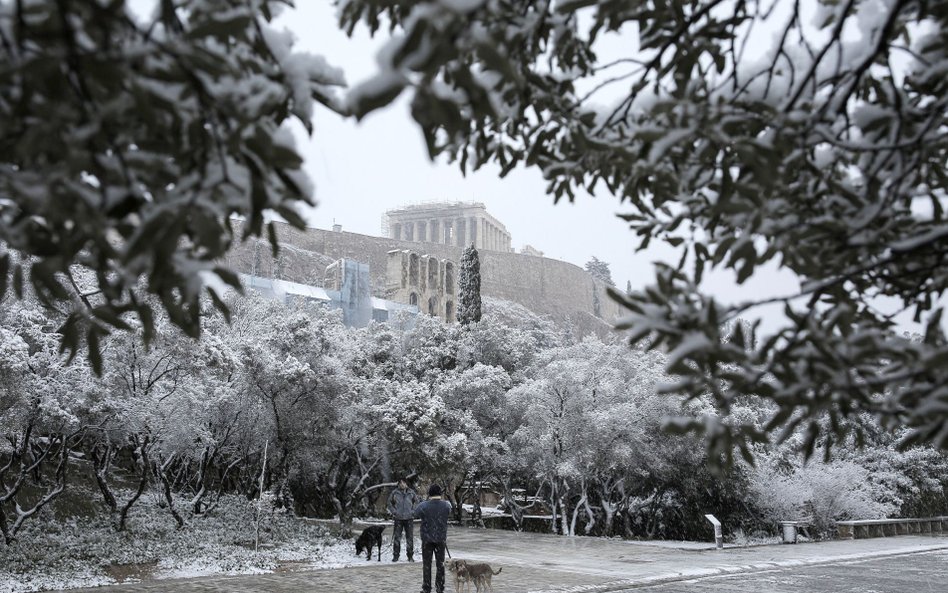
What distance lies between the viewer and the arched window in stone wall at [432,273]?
194 ft

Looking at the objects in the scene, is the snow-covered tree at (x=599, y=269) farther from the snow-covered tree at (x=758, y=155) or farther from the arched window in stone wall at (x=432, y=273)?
the snow-covered tree at (x=758, y=155)

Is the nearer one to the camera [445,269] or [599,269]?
[445,269]

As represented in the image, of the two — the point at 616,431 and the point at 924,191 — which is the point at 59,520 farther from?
the point at 924,191

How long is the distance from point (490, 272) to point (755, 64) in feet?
281

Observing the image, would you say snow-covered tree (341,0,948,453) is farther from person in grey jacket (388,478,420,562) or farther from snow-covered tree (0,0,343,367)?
person in grey jacket (388,478,420,562)

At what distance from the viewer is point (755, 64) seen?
2430mm

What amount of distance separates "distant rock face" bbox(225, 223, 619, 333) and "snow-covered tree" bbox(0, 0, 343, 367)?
5690 centimetres

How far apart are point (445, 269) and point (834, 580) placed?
2003 inches

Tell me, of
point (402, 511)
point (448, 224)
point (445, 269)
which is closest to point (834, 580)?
point (402, 511)

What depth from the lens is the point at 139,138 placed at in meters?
1.56

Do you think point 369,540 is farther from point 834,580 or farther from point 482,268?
point 482,268

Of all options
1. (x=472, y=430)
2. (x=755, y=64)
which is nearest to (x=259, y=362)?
(x=472, y=430)

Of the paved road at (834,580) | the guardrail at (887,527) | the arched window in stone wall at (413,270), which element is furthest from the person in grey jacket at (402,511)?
the arched window in stone wall at (413,270)

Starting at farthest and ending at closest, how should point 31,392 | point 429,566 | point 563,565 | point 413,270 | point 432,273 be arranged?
point 432,273 < point 413,270 < point 563,565 < point 31,392 < point 429,566
